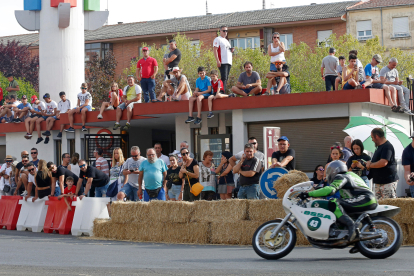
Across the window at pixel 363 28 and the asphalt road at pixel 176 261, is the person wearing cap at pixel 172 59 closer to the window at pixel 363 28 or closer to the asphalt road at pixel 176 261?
the asphalt road at pixel 176 261

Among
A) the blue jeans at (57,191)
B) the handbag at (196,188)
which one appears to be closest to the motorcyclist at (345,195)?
the handbag at (196,188)

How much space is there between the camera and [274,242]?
9320 mm

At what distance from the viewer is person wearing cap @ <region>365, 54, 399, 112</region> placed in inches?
709

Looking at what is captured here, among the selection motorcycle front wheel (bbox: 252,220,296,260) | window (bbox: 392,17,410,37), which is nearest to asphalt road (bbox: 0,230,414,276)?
motorcycle front wheel (bbox: 252,220,296,260)

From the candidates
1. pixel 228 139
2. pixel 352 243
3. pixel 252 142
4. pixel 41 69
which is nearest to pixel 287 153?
pixel 252 142

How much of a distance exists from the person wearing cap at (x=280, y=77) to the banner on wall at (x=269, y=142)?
12.4 ft

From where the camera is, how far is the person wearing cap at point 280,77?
18453mm

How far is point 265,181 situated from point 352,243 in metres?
3.82

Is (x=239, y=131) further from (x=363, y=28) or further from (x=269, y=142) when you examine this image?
(x=363, y=28)

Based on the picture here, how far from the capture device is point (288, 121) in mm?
18922

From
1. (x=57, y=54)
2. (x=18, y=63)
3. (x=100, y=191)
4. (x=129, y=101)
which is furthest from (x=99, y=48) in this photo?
(x=100, y=191)

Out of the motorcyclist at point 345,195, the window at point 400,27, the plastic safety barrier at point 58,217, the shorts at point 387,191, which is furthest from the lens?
the window at point 400,27

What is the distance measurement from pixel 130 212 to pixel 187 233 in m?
1.45

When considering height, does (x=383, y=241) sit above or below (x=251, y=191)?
below
